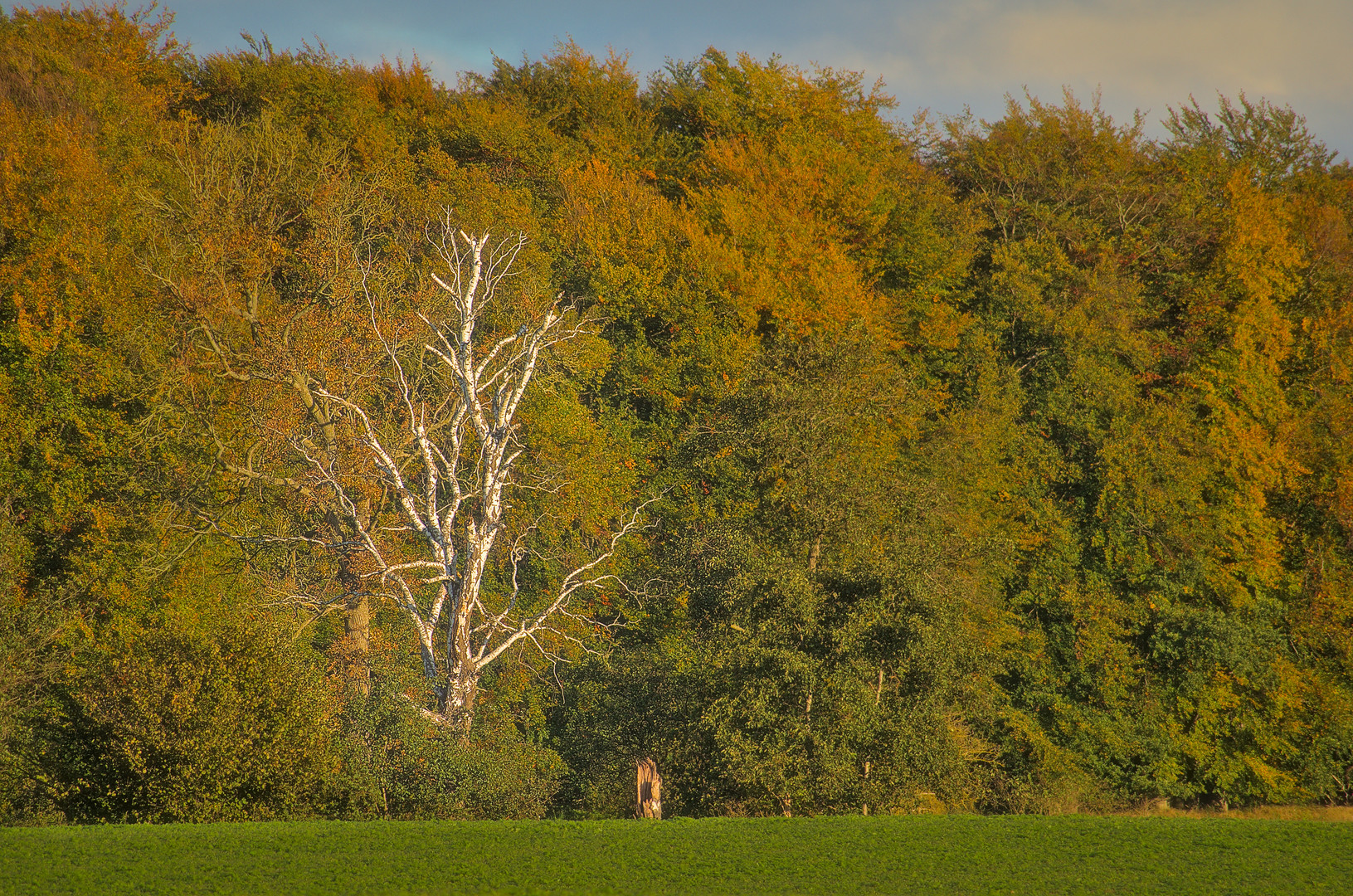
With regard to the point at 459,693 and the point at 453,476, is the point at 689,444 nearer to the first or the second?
the point at 453,476

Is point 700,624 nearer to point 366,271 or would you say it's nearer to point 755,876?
point 755,876

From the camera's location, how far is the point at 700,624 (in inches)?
836

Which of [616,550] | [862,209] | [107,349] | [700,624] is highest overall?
[862,209]

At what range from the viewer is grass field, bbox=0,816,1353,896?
1331cm

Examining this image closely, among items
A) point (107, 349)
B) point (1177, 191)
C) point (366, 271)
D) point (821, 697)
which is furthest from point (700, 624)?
point (1177, 191)

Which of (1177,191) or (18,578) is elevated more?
(1177,191)

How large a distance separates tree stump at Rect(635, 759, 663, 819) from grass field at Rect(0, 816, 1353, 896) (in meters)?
4.48

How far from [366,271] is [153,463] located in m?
6.51

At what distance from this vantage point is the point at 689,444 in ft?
81.2

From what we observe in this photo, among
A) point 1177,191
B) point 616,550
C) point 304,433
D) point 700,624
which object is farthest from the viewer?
point 1177,191

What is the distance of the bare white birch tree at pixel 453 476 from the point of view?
23.3m

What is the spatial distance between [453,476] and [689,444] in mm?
5090

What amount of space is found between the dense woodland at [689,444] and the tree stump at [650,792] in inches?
25.3

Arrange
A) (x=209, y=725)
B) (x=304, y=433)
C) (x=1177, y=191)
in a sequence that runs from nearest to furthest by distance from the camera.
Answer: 1. (x=209, y=725)
2. (x=304, y=433)
3. (x=1177, y=191)
